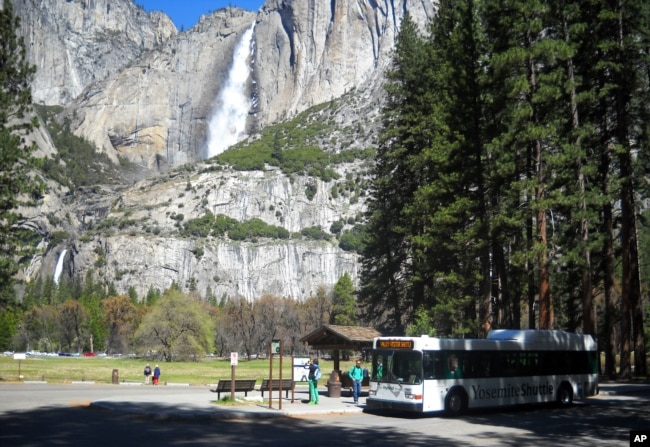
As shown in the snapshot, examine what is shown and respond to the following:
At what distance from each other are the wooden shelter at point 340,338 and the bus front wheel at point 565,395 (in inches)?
316

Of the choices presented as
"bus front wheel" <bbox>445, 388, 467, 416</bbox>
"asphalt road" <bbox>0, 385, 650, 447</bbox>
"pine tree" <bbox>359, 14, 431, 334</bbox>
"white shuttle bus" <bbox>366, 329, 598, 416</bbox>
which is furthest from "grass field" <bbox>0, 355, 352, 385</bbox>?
"bus front wheel" <bbox>445, 388, 467, 416</bbox>

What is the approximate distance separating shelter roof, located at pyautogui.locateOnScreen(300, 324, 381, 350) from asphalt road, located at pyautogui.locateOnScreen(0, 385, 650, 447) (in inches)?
237

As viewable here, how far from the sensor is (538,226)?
30641 mm

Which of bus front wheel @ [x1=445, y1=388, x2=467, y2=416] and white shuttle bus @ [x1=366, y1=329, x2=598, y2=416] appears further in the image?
bus front wheel @ [x1=445, y1=388, x2=467, y2=416]

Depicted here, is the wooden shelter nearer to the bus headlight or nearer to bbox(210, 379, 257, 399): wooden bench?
bbox(210, 379, 257, 399): wooden bench

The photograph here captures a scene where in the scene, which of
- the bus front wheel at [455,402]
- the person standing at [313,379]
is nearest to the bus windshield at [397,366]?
the bus front wheel at [455,402]

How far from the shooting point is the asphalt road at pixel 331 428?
53.2 ft

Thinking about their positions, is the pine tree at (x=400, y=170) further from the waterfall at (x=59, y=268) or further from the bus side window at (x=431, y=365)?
the waterfall at (x=59, y=268)

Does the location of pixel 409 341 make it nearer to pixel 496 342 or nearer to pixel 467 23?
pixel 496 342

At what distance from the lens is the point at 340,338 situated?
98.7 ft

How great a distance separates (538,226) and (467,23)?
1103 centimetres

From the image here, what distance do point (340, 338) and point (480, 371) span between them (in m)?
7.47

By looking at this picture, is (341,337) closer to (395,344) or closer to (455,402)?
(395,344)

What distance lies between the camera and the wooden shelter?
29688 millimetres
